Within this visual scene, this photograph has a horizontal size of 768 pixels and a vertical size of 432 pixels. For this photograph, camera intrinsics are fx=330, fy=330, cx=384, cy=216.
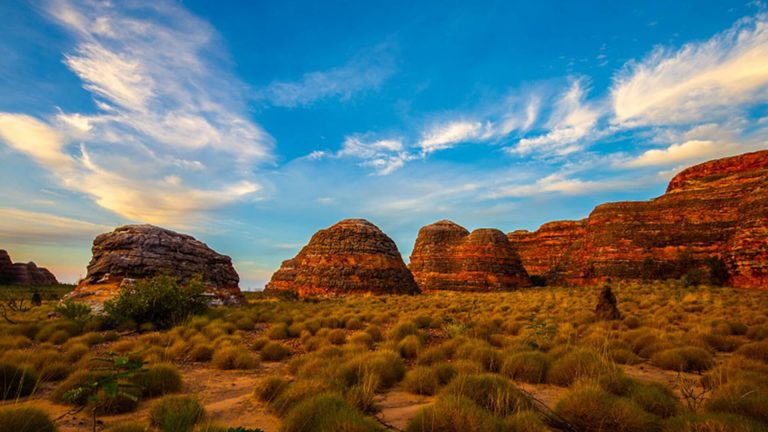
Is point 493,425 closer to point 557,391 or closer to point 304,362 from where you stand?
point 557,391

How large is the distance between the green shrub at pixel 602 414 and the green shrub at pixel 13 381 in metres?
7.70

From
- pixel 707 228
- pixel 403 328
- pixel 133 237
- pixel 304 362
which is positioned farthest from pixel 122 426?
pixel 707 228

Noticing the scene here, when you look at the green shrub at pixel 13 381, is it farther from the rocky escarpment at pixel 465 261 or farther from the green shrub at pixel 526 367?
the rocky escarpment at pixel 465 261

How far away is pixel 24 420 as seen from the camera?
3.40m

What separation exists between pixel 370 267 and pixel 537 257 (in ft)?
164

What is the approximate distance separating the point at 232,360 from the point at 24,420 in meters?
3.96

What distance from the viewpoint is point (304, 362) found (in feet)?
21.4

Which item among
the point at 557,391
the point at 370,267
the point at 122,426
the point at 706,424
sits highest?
the point at 370,267

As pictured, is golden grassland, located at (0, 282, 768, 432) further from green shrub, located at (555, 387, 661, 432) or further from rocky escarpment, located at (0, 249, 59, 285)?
rocky escarpment, located at (0, 249, 59, 285)

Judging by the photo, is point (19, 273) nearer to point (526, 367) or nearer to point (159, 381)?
point (159, 381)

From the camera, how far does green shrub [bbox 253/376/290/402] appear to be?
15.9 feet

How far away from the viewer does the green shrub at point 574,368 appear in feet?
17.6

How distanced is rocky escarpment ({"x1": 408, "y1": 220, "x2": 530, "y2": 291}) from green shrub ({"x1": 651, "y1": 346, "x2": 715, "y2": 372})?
43.9 m

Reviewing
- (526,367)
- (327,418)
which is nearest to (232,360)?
(327,418)
